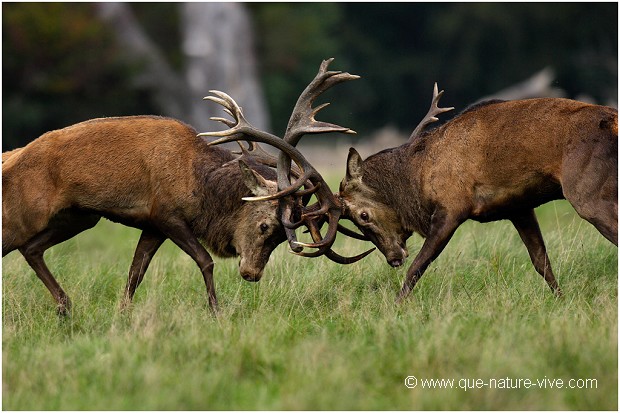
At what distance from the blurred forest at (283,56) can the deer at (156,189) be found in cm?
1964

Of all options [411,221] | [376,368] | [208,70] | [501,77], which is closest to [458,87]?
[501,77]

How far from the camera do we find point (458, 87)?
41.3 metres

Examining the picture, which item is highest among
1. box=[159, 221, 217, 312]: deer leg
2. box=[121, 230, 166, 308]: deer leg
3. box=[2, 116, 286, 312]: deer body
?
box=[2, 116, 286, 312]: deer body

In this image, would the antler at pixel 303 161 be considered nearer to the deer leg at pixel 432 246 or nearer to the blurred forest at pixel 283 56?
the deer leg at pixel 432 246

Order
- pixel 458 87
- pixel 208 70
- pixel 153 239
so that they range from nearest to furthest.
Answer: pixel 153 239, pixel 208 70, pixel 458 87

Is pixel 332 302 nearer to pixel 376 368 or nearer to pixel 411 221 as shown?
pixel 411 221

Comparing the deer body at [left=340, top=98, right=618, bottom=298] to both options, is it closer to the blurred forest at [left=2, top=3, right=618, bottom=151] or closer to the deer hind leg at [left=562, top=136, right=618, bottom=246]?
the deer hind leg at [left=562, top=136, right=618, bottom=246]

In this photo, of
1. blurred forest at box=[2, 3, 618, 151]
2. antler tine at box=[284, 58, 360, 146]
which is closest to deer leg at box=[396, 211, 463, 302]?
antler tine at box=[284, 58, 360, 146]

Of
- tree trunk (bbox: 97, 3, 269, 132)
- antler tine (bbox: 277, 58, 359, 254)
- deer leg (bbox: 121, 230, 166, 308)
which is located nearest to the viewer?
antler tine (bbox: 277, 58, 359, 254)

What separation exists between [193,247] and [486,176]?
2.35 m

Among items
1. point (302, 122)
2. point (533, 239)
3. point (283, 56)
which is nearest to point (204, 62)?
point (283, 56)

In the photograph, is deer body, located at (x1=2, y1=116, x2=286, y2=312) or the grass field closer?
the grass field

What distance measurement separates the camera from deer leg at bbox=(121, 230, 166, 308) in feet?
31.7

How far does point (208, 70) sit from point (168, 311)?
2103 centimetres
